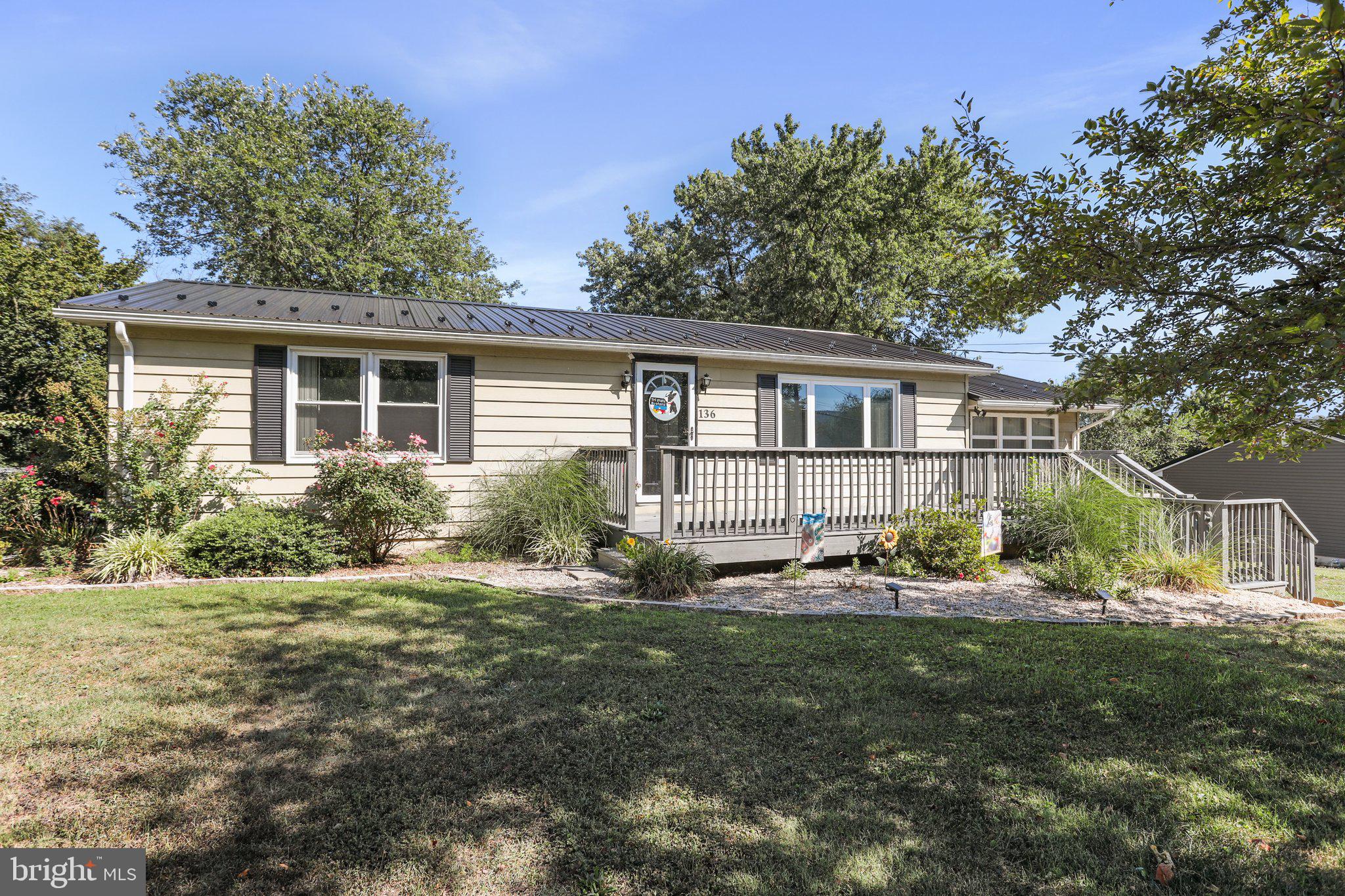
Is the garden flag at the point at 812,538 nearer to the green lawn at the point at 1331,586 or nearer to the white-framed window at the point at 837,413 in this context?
the white-framed window at the point at 837,413

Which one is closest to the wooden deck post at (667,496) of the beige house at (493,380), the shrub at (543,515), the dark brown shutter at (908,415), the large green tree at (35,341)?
the beige house at (493,380)

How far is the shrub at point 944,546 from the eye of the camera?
718cm

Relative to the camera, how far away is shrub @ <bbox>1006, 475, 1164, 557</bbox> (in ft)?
24.2

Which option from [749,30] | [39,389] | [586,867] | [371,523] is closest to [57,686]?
[586,867]

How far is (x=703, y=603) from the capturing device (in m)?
5.79

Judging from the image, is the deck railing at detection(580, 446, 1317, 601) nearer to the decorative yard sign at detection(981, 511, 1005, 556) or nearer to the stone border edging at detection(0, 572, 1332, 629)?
the decorative yard sign at detection(981, 511, 1005, 556)

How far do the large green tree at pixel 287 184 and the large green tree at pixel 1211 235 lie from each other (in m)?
21.1

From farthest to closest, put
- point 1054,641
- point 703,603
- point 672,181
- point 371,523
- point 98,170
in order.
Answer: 1. point 672,181
2. point 98,170
3. point 371,523
4. point 703,603
5. point 1054,641

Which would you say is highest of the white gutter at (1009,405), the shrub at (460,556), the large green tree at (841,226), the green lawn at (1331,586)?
the large green tree at (841,226)

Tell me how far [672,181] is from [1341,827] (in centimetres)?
2627

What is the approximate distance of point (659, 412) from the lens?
9.39 m

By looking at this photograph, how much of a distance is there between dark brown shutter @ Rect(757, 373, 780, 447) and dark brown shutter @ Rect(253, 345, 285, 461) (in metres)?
6.56

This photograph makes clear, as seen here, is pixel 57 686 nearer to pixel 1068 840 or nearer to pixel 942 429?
pixel 1068 840

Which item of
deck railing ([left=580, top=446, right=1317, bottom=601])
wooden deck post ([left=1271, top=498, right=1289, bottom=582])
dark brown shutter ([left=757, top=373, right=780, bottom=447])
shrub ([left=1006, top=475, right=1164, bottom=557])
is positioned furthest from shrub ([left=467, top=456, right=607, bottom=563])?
wooden deck post ([left=1271, top=498, right=1289, bottom=582])
